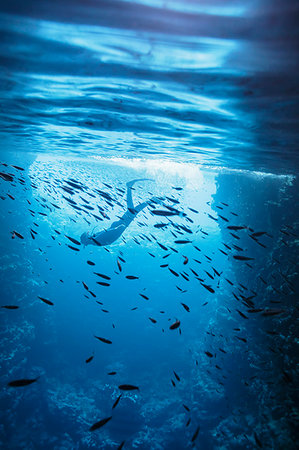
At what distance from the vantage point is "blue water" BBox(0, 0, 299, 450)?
16.4 feet

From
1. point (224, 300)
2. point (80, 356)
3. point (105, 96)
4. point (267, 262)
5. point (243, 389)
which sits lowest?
point (80, 356)

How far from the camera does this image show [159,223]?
269 inches

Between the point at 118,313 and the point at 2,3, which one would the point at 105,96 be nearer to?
the point at 2,3

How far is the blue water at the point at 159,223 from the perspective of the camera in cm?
501

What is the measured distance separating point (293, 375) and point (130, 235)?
109 feet

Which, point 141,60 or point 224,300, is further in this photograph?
point 224,300

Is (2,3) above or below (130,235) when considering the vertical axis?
above

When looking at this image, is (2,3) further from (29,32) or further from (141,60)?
(141,60)

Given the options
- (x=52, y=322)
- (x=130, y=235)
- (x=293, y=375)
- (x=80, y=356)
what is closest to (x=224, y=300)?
(x=293, y=375)

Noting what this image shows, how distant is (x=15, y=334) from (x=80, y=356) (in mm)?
5995

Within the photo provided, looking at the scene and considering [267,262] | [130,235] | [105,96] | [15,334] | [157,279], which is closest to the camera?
[105,96]

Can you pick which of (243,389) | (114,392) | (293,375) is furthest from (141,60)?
(114,392)

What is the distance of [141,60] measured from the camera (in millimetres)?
6016

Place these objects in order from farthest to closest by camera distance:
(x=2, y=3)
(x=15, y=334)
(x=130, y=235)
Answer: (x=130, y=235) → (x=15, y=334) → (x=2, y=3)
